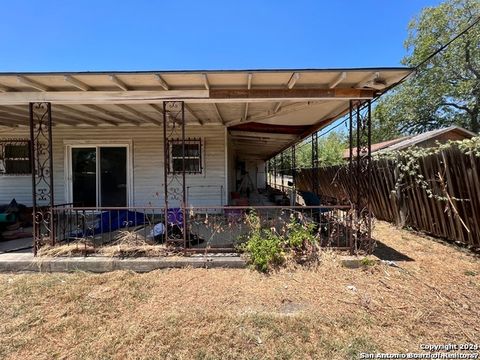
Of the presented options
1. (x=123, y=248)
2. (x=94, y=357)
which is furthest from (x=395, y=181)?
(x=94, y=357)

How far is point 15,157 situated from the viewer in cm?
814

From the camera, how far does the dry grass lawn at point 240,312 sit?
105 inches

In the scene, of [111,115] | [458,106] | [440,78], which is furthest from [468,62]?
[111,115]

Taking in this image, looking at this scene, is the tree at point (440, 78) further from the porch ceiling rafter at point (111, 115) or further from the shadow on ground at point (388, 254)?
the porch ceiling rafter at point (111, 115)

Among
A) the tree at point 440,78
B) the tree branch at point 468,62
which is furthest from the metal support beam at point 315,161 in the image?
the tree branch at point 468,62

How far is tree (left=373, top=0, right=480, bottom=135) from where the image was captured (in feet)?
71.8

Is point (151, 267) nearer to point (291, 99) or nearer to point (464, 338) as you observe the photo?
point (291, 99)

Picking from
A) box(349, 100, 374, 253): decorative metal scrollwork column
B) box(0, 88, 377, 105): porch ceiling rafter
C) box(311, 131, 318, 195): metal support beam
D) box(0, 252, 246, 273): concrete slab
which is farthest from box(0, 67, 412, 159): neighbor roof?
box(311, 131, 318, 195): metal support beam

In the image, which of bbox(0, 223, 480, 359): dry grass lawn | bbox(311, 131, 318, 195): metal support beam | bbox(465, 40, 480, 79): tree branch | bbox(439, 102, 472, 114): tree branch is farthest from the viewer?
bbox(439, 102, 472, 114): tree branch

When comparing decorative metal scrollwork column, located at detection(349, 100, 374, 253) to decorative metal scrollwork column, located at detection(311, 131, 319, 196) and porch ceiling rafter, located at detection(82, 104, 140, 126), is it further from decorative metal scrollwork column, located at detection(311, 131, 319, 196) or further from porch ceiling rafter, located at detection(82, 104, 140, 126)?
porch ceiling rafter, located at detection(82, 104, 140, 126)

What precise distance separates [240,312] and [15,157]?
26.5 feet

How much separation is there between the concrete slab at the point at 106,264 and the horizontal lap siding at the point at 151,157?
3472 millimetres

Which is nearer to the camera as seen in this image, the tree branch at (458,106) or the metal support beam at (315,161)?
the metal support beam at (315,161)

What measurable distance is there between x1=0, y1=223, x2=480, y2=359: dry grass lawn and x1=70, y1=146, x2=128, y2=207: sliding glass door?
12.9ft
